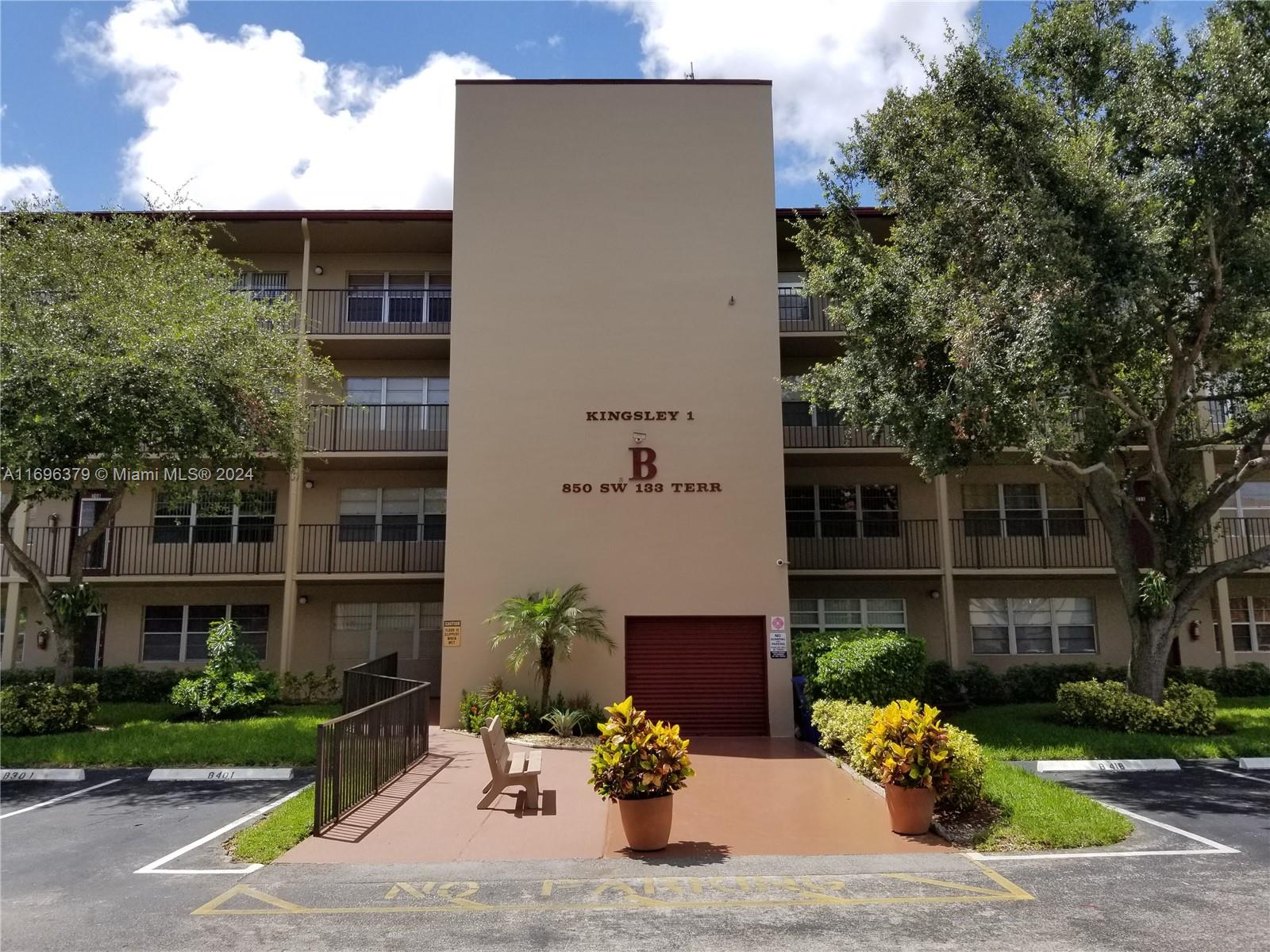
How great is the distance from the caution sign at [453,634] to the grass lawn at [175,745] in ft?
8.52

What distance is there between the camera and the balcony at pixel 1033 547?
20.0 metres

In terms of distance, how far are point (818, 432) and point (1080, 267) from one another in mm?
8018

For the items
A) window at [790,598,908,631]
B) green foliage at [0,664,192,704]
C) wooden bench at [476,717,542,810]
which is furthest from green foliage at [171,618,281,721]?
window at [790,598,908,631]

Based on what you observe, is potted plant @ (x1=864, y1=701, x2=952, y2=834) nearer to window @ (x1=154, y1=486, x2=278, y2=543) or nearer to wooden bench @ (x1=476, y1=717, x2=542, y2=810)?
wooden bench @ (x1=476, y1=717, x2=542, y2=810)

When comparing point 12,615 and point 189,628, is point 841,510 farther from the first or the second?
point 12,615

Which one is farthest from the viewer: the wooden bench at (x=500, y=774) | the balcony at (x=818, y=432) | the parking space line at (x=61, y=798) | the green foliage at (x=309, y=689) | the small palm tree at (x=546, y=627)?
the balcony at (x=818, y=432)

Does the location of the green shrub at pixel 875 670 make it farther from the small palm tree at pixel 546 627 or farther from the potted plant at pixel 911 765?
the potted plant at pixel 911 765

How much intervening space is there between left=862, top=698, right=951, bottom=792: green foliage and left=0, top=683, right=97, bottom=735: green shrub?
522 inches

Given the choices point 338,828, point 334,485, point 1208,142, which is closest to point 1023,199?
point 1208,142

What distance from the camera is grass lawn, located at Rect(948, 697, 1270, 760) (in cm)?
1268

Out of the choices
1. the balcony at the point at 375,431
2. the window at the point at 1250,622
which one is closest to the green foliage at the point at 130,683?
the balcony at the point at 375,431

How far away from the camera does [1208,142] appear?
504 inches

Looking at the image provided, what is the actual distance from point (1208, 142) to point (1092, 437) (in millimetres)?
4760

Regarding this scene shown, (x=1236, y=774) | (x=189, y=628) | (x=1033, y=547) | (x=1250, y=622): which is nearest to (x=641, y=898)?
(x=1236, y=774)
